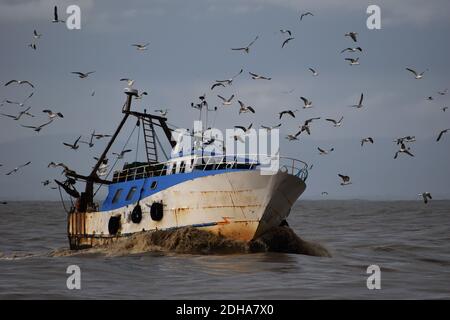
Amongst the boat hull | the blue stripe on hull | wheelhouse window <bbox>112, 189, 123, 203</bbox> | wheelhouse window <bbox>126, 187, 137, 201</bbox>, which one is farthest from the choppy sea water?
wheelhouse window <bbox>112, 189, 123, 203</bbox>

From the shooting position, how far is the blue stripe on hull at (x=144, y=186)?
107ft

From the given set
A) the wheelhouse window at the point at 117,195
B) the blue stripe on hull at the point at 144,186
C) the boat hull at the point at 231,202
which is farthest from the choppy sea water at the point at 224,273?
the wheelhouse window at the point at 117,195

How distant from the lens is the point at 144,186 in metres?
36.0

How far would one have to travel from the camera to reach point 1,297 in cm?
2078

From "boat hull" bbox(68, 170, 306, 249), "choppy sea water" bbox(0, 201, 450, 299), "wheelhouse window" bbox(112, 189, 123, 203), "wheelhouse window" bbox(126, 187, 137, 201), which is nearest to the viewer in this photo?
"choppy sea water" bbox(0, 201, 450, 299)

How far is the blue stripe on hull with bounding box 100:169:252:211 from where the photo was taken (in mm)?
32688

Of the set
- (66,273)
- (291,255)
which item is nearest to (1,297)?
(66,273)

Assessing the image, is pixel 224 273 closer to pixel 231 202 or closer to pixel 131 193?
pixel 231 202

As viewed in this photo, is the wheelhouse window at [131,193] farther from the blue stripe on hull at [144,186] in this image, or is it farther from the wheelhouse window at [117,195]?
the wheelhouse window at [117,195]

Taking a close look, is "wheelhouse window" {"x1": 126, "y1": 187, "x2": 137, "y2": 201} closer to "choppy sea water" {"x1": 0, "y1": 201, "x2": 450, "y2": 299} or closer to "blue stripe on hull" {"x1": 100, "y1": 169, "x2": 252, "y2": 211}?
"blue stripe on hull" {"x1": 100, "y1": 169, "x2": 252, "y2": 211}

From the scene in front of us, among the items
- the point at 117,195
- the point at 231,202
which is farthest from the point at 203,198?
the point at 117,195
